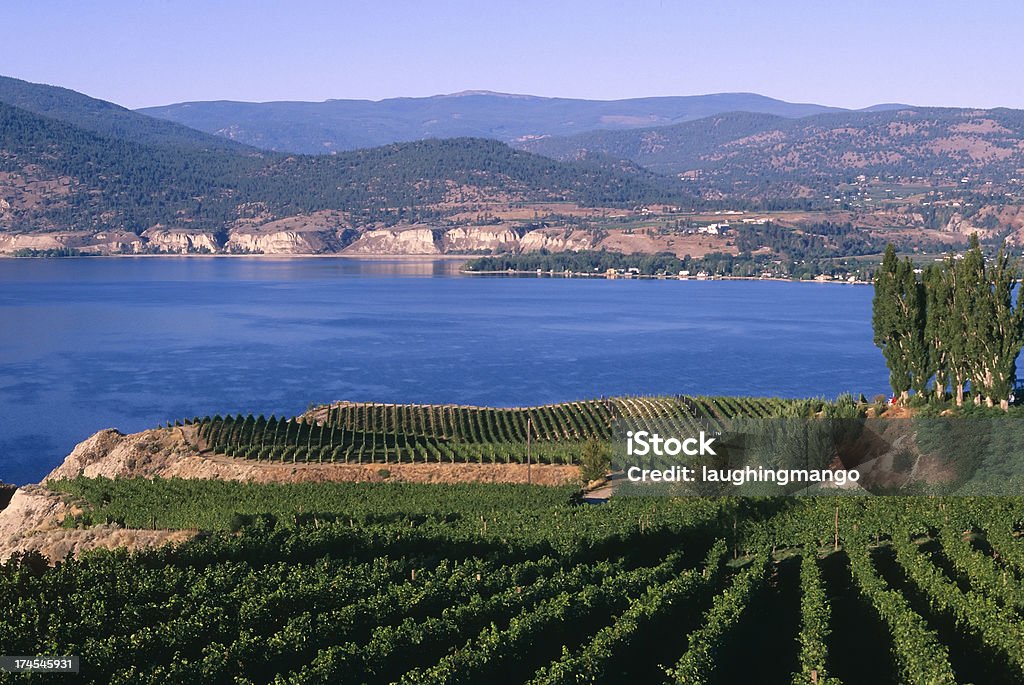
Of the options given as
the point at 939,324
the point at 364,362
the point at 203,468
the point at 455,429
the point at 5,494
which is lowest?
the point at 364,362

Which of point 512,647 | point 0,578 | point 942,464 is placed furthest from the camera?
point 942,464

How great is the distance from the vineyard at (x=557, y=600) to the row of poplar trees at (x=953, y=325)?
24.3 m

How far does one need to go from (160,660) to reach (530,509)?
25414 millimetres

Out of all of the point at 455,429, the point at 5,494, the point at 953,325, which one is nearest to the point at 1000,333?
the point at 953,325

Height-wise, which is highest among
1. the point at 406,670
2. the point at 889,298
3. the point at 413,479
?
the point at 889,298

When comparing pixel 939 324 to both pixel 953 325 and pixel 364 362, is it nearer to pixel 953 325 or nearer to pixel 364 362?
pixel 953 325

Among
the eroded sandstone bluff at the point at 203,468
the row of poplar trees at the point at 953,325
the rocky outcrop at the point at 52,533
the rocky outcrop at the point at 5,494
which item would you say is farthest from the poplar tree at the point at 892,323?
the rocky outcrop at the point at 5,494

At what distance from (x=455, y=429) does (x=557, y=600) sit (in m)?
50.3

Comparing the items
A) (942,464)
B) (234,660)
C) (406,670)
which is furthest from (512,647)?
(942,464)

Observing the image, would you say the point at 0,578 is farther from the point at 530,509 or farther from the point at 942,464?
the point at 942,464

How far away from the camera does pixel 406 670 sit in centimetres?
2616

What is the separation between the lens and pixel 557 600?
29719mm

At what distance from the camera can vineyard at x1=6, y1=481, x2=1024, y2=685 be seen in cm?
2572

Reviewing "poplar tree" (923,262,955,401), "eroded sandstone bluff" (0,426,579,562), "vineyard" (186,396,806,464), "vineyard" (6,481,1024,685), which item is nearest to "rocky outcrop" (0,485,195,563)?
"eroded sandstone bluff" (0,426,579,562)
